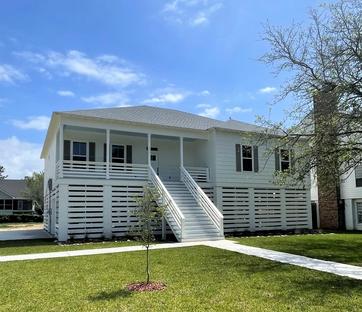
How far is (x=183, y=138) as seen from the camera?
22688 mm

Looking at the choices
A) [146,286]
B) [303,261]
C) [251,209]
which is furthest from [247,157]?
[146,286]

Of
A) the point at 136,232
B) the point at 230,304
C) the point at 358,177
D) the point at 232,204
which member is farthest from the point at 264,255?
the point at 358,177

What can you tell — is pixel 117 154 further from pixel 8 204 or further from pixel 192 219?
pixel 8 204

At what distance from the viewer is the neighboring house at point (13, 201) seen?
2044 inches

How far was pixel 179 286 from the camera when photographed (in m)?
8.20

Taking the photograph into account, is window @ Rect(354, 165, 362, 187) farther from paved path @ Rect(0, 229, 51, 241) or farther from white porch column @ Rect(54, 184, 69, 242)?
paved path @ Rect(0, 229, 51, 241)

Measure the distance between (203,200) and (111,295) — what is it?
12.0 metres

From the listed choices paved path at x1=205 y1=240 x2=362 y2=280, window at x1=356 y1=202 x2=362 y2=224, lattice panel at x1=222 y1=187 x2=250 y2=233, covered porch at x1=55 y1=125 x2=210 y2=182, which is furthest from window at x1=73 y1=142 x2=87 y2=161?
window at x1=356 y1=202 x2=362 y2=224

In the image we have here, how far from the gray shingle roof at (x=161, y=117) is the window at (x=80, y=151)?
85.0 inches

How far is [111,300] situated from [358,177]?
22.7m

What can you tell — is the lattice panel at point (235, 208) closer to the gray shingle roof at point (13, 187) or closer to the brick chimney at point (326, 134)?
the brick chimney at point (326, 134)

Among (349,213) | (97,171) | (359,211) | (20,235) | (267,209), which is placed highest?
(97,171)

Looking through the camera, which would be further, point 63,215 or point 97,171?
point 97,171

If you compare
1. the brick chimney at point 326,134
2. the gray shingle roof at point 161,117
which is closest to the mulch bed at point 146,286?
the brick chimney at point 326,134
